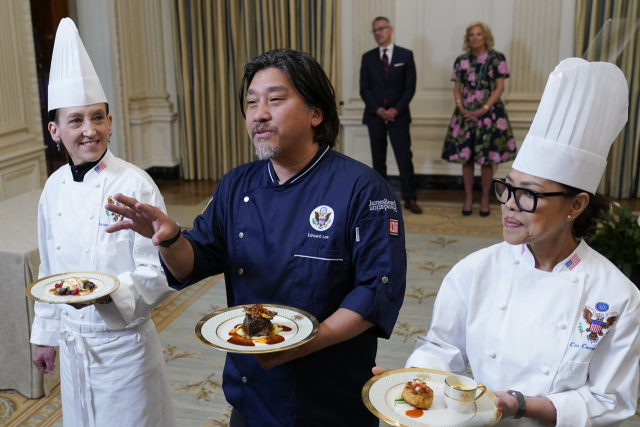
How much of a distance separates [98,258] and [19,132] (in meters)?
3.18

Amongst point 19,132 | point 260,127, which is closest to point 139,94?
point 19,132

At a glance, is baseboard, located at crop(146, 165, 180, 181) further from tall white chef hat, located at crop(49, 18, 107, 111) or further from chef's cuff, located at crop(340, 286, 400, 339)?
chef's cuff, located at crop(340, 286, 400, 339)

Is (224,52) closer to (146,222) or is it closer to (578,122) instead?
(146,222)

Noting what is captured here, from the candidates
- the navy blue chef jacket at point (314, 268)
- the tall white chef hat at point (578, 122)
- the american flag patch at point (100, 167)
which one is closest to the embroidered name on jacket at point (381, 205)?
the navy blue chef jacket at point (314, 268)

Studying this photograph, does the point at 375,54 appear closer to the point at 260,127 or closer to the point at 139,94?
the point at 139,94

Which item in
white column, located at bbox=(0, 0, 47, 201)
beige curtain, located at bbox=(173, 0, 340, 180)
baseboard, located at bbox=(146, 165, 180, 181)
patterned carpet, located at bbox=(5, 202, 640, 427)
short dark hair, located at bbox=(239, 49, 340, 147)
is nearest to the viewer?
short dark hair, located at bbox=(239, 49, 340, 147)

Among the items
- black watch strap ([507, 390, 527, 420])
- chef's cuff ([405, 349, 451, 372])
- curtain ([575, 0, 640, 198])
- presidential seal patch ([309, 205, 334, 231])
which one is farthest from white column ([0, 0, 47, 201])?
curtain ([575, 0, 640, 198])

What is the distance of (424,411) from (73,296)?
3.07 ft

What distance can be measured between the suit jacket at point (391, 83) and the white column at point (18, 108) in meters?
2.73

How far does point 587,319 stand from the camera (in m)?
1.23

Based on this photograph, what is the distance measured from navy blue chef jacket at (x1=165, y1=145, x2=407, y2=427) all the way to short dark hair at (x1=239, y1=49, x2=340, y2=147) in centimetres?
6

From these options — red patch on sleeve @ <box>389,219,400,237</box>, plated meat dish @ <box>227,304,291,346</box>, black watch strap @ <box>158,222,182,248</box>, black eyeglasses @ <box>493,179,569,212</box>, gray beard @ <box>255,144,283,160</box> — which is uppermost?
gray beard @ <box>255,144,283,160</box>

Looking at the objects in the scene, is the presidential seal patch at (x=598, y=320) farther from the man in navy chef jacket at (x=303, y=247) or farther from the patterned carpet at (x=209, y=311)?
the patterned carpet at (x=209, y=311)

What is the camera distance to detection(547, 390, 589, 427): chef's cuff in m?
1.20
